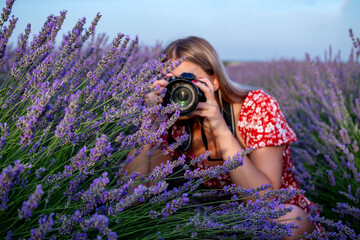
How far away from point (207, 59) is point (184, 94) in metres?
0.53

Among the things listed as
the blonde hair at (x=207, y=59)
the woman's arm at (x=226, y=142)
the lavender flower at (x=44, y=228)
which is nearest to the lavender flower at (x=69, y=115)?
the lavender flower at (x=44, y=228)

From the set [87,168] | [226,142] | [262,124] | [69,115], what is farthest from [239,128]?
[69,115]

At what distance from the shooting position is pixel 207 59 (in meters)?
1.79

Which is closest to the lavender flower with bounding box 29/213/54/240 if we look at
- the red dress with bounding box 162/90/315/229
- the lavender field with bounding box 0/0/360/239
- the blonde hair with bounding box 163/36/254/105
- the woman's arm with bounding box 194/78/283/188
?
the lavender field with bounding box 0/0/360/239

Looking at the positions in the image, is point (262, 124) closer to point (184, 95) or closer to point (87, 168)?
point (184, 95)

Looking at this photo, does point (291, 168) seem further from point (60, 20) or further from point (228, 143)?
point (60, 20)

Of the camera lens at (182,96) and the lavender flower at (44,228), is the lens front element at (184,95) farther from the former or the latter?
the lavender flower at (44,228)

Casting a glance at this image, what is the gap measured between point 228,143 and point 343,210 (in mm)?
685

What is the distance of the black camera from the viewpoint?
133cm

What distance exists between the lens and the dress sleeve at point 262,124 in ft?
5.25

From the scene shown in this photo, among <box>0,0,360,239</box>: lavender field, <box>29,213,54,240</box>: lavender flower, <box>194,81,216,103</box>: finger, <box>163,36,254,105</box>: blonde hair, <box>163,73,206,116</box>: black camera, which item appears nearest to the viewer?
<box>29,213,54,240</box>: lavender flower

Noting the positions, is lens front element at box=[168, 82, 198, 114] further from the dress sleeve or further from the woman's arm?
the dress sleeve

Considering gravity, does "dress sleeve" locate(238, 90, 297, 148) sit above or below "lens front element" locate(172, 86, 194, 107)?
below

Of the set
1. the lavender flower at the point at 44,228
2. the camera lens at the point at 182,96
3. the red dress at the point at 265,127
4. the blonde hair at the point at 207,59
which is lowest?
the lavender flower at the point at 44,228
